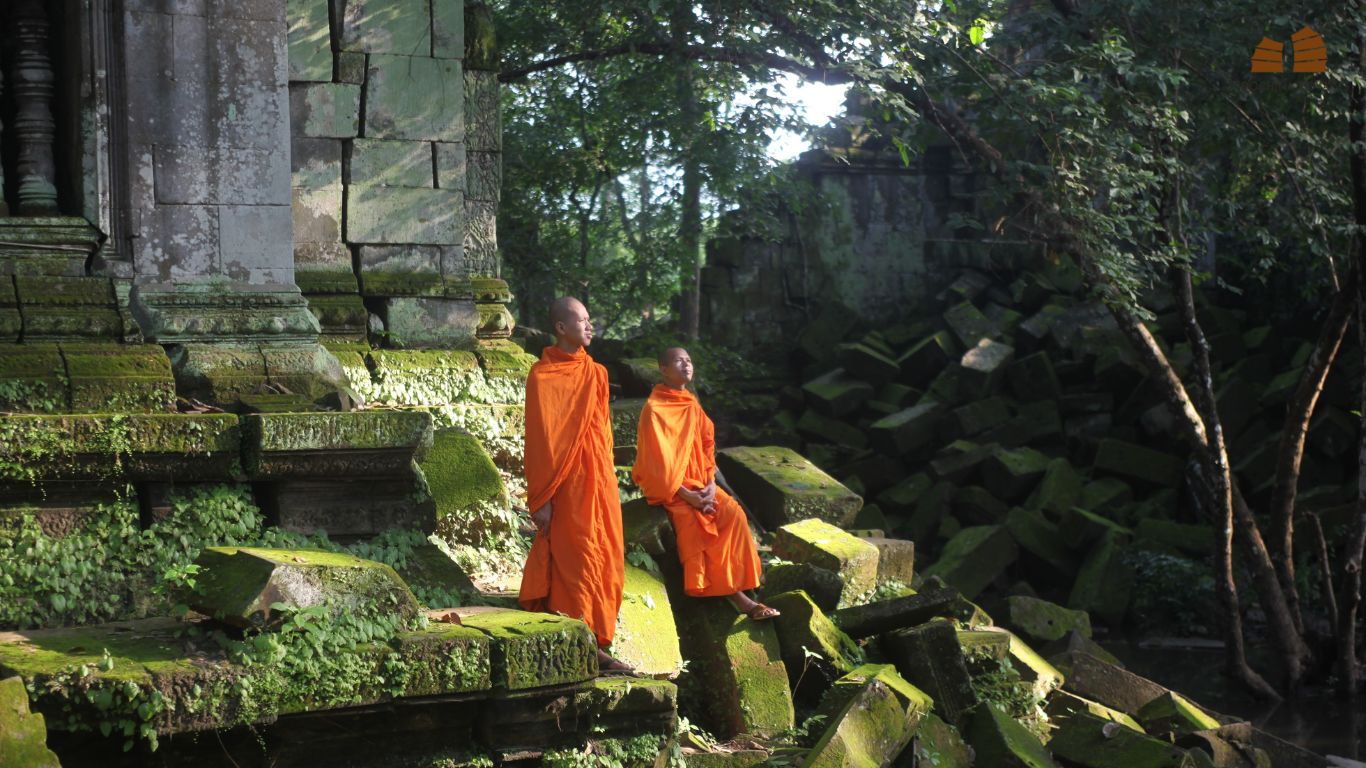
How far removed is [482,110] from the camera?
849 centimetres

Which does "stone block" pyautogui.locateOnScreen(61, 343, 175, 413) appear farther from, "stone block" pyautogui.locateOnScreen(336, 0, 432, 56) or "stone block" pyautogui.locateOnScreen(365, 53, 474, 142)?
"stone block" pyautogui.locateOnScreen(336, 0, 432, 56)

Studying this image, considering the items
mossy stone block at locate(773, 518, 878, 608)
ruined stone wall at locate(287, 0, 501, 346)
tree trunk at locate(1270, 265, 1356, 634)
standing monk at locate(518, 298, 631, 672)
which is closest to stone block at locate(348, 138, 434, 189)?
ruined stone wall at locate(287, 0, 501, 346)

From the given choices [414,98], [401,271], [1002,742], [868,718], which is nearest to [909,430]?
[401,271]

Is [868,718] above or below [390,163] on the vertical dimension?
below

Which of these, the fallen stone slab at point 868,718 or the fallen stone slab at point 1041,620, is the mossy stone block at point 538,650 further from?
the fallen stone slab at point 1041,620

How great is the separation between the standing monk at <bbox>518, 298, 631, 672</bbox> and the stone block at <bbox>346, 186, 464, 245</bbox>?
8.07ft

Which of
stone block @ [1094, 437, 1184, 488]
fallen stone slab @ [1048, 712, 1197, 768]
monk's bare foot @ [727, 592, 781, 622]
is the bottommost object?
fallen stone slab @ [1048, 712, 1197, 768]

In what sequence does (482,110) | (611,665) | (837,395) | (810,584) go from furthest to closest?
(837,395) → (482,110) → (810,584) → (611,665)

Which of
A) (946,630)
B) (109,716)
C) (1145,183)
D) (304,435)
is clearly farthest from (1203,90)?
(109,716)

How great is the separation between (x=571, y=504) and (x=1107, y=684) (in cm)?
385

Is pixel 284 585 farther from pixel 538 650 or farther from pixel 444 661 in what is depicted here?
pixel 538 650

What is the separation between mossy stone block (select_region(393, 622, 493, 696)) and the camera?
4188 millimetres

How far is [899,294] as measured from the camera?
17.4 m

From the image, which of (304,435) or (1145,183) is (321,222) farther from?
(1145,183)
